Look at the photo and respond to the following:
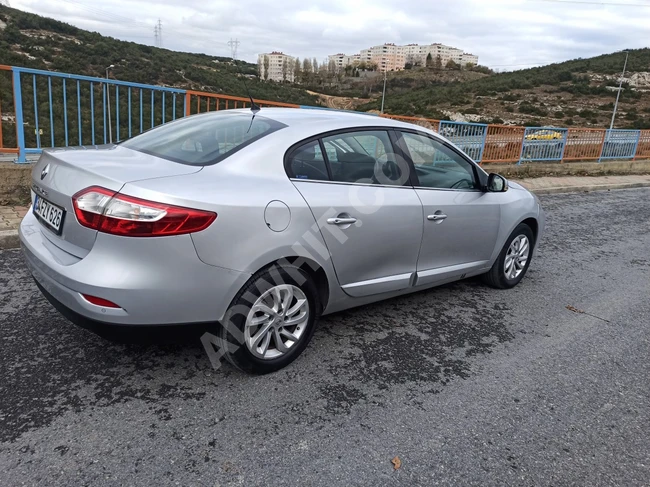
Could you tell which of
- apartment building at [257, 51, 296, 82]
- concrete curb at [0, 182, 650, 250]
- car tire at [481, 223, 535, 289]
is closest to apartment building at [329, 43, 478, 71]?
apartment building at [257, 51, 296, 82]

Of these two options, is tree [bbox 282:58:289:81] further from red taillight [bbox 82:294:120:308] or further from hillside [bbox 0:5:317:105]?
red taillight [bbox 82:294:120:308]

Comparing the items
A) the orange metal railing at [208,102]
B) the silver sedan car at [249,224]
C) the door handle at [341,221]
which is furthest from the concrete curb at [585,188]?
the door handle at [341,221]

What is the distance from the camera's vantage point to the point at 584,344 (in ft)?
11.9

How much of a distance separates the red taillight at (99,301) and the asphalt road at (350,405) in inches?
22.6

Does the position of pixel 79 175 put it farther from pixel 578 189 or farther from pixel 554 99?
pixel 554 99

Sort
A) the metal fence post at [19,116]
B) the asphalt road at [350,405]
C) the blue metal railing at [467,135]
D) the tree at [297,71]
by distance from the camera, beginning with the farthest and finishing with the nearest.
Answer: the tree at [297,71] → the blue metal railing at [467,135] → the metal fence post at [19,116] → the asphalt road at [350,405]

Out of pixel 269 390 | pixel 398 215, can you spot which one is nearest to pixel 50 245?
pixel 269 390

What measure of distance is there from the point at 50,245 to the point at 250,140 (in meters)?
1.23

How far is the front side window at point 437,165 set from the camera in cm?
361

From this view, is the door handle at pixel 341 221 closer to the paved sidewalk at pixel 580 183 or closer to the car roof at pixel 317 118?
the car roof at pixel 317 118

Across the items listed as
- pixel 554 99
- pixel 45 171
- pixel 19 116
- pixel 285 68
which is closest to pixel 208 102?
pixel 19 116

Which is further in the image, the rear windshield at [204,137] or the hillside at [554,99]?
the hillside at [554,99]

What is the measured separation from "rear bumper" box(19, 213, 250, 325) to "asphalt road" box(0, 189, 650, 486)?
1.66 ft

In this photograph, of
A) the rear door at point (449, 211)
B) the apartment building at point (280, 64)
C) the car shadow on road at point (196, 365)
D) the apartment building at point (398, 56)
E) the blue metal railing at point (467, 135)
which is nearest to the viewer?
the car shadow on road at point (196, 365)
